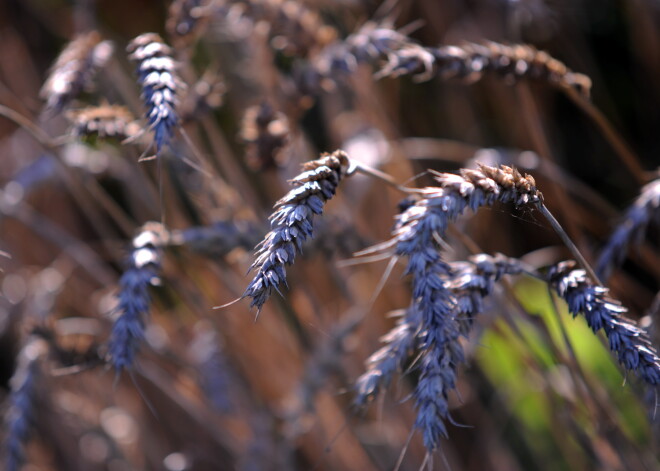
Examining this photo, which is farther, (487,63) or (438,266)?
(487,63)

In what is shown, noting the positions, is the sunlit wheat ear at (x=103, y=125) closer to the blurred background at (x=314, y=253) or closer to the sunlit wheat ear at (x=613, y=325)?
the blurred background at (x=314, y=253)

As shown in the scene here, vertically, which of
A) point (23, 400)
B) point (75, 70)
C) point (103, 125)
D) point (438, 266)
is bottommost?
point (23, 400)


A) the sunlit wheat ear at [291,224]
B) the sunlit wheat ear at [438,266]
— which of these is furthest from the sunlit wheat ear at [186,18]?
the sunlit wheat ear at [438,266]

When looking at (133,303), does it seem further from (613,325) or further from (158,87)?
(613,325)

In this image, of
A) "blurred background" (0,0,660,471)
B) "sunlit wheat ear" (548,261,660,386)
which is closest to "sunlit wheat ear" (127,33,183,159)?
"blurred background" (0,0,660,471)

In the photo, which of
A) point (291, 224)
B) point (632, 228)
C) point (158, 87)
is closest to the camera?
point (291, 224)

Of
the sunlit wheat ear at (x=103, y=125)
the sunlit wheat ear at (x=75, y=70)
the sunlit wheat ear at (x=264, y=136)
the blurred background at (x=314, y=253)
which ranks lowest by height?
the blurred background at (x=314, y=253)

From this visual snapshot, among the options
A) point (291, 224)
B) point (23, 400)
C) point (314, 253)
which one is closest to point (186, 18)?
point (314, 253)

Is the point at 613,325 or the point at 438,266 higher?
the point at 438,266
